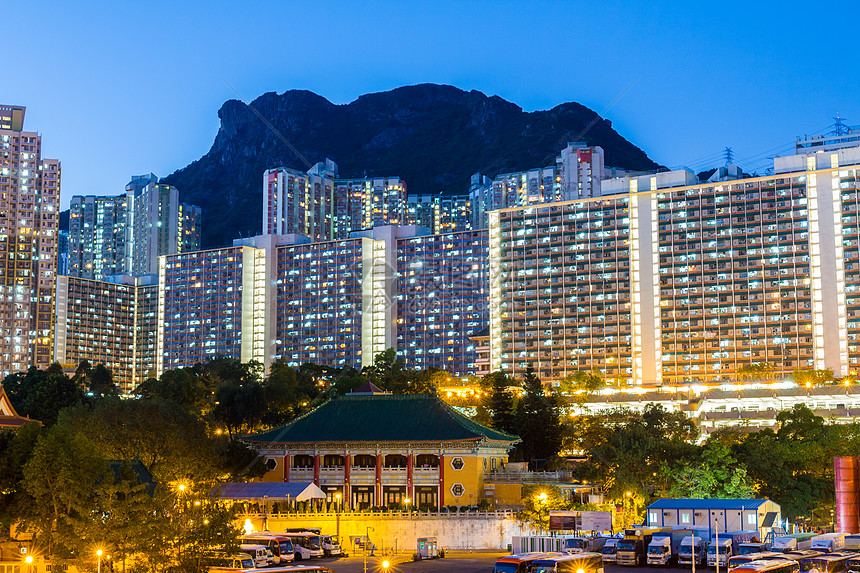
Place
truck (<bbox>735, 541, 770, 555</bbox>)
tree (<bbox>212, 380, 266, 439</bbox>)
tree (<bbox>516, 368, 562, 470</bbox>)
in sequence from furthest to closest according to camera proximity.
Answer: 1. tree (<bbox>212, 380, 266, 439</bbox>)
2. tree (<bbox>516, 368, 562, 470</bbox>)
3. truck (<bbox>735, 541, 770, 555</bbox>)

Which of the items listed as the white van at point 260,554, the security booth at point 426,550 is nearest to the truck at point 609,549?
the security booth at point 426,550

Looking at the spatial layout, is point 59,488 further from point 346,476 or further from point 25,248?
point 25,248

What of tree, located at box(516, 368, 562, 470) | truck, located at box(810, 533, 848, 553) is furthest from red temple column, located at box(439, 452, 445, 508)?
truck, located at box(810, 533, 848, 553)

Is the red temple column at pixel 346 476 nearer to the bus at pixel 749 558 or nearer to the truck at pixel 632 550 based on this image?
the truck at pixel 632 550

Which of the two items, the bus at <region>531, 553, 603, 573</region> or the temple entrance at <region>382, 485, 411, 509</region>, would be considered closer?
the bus at <region>531, 553, 603, 573</region>

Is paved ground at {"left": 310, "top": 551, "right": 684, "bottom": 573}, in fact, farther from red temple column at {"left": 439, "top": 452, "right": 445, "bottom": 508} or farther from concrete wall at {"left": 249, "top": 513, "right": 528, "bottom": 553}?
red temple column at {"left": 439, "top": 452, "right": 445, "bottom": 508}

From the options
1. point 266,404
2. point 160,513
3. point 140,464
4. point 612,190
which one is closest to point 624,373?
point 612,190

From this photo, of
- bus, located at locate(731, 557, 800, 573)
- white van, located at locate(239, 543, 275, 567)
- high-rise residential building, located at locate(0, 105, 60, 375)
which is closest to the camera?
bus, located at locate(731, 557, 800, 573)
